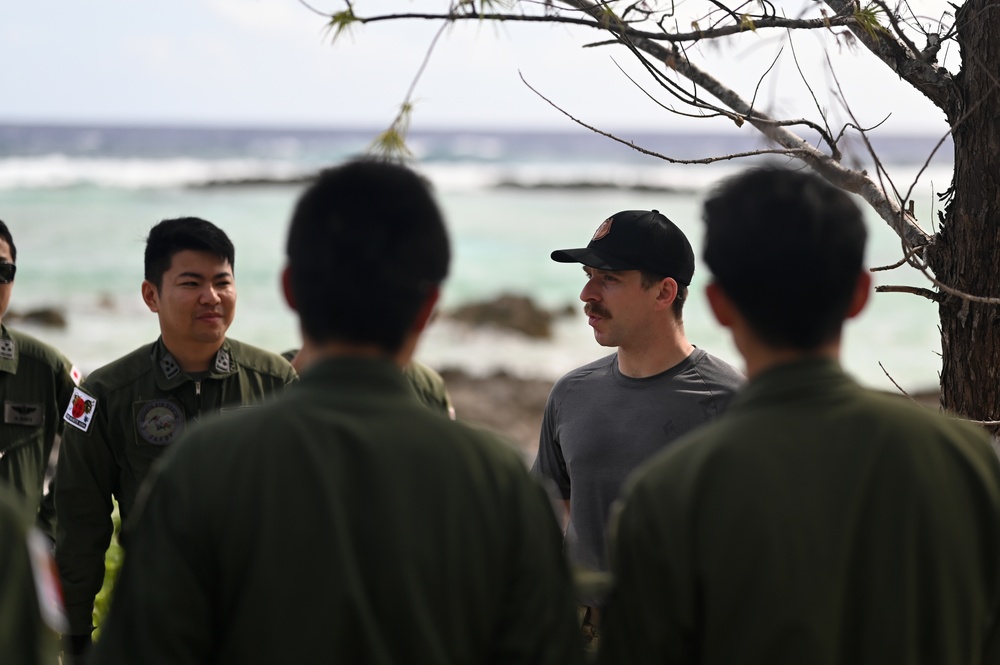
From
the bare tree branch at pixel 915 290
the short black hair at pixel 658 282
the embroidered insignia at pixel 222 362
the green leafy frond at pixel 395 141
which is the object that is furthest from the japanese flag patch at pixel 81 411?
the bare tree branch at pixel 915 290

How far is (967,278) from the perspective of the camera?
2992 mm

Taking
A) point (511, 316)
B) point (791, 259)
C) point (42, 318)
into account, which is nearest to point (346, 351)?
point (791, 259)

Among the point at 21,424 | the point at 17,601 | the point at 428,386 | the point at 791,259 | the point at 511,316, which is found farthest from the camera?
the point at 511,316

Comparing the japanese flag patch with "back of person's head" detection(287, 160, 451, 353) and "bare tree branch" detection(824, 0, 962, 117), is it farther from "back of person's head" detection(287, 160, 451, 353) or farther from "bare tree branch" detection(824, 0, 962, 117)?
"bare tree branch" detection(824, 0, 962, 117)

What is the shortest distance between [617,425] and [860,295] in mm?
1505

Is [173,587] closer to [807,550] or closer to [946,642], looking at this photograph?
[807,550]

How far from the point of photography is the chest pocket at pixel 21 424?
3.79 meters

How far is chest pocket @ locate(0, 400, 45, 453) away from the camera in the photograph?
3793mm

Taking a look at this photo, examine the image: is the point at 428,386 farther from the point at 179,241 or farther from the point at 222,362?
the point at 179,241

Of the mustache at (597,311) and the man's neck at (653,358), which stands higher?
the mustache at (597,311)

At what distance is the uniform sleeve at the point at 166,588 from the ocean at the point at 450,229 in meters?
0.65

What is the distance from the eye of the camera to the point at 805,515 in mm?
1486

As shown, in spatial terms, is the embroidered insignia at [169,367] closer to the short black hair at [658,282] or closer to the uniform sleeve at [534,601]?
the short black hair at [658,282]

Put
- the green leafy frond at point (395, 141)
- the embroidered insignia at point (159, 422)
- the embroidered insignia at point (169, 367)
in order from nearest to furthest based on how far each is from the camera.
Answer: the green leafy frond at point (395, 141), the embroidered insignia at point (159, 422), the embroidered insignia at point (169, 367)
